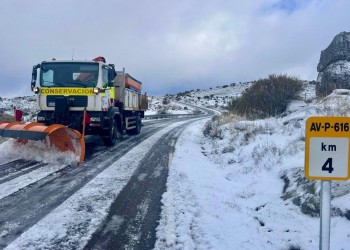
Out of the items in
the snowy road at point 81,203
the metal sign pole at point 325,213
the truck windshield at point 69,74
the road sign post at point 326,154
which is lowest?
the snowy road at point 81,203

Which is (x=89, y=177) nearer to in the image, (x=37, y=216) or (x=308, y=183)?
(x=37, y=216)

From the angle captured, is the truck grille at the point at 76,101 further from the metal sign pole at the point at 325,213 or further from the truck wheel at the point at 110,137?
the metal sign pole at the point at 325,213

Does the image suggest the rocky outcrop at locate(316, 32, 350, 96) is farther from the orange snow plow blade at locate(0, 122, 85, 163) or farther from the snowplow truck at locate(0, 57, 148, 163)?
the orange snow plow blade at locate(0, 122, 85, 163)

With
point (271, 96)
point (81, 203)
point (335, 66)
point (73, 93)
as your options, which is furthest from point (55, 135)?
point (335, 66)

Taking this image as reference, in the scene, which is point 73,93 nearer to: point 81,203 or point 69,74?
point 69,74

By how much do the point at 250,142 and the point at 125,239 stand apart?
6.94m

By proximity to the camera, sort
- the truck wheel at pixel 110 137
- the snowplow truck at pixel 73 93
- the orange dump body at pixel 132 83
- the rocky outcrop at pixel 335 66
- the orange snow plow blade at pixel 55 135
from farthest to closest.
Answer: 1. the rocky outcrop at pixel 335 66
2. the orange dump body at pixel 132 83
3. the truck wheel at pixel 110 137
4. the snowplow truck at pixel 73 93
5. the orange snow plow blade at pixel 55 135

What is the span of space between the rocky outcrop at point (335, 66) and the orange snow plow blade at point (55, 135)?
37.4 feet

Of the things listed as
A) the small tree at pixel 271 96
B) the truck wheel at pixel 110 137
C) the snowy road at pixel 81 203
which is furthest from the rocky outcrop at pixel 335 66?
the snowy road at pixel 81 203

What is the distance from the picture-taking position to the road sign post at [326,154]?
3008 mm

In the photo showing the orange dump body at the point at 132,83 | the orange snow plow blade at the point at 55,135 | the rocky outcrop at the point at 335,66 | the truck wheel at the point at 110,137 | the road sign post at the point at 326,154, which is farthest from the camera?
the rocky outcrop at the point at 335,66

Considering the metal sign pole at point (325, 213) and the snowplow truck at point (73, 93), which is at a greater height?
the snowplow truck at point (73, 93)

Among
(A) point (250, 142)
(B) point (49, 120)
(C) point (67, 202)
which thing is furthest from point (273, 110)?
(C) point (67, 202)

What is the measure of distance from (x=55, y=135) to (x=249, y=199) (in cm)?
600
